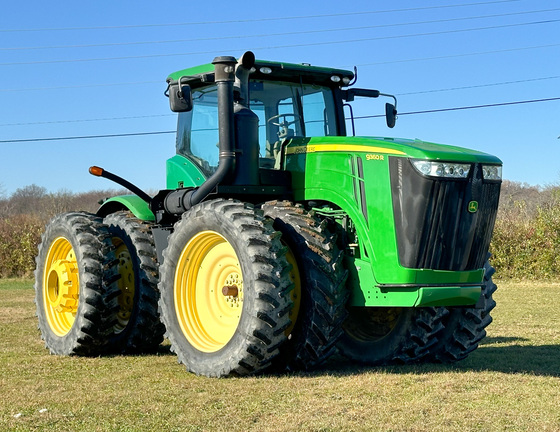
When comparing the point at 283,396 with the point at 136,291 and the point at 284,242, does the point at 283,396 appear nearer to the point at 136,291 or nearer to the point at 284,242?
the point at 284,242

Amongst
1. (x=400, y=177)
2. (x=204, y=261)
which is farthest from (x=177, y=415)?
(x=400, y=177)

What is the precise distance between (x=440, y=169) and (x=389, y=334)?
1948mm

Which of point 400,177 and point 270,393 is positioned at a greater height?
point 400,177

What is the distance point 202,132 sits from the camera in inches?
357

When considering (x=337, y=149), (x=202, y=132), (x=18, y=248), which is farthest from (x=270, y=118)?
(x=18, y=248)

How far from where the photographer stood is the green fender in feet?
31.5

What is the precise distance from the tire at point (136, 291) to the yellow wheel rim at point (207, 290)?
1156 millimetres

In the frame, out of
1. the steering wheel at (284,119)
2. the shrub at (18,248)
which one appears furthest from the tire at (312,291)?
the shrub at (18,248)

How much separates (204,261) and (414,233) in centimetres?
205

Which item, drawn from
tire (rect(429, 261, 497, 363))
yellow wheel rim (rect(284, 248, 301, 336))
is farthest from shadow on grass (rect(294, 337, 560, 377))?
yellow wheel rim (rect(284, 248, 301, 336))

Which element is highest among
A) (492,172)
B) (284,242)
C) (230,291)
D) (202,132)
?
(202,132)

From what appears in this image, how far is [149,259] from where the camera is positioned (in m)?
9.30

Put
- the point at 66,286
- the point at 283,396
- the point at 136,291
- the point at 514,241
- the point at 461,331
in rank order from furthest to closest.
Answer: the point at 514,241
the point at 66,286
the point at 136,291
the point at 461,331
the point at 283,396

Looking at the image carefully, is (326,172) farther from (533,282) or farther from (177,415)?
(533,282)
